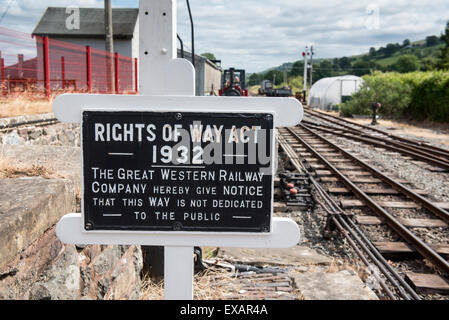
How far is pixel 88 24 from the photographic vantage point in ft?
104

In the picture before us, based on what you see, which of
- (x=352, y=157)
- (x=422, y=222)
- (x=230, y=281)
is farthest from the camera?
(x=352, y=157)

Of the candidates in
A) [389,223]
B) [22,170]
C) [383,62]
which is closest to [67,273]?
[22,170]

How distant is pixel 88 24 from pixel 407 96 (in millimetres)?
23221

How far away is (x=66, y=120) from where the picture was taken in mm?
1867

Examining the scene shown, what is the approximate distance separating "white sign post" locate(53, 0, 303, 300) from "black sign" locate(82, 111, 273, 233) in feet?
0.11

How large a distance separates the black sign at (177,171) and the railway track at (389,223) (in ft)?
10.3

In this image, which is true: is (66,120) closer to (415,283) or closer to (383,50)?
(415,283)

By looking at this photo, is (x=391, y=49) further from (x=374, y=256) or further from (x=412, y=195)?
(x=374, y=256)

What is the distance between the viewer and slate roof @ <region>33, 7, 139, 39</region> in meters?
30.1

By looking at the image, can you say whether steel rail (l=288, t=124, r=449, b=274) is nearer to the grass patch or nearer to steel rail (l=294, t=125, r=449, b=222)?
steel rail (l=294, t=125, r=449, b=222)

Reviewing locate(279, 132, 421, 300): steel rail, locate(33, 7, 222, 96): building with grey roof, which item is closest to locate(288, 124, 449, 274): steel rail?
locate(279, 132, 421, 300): steel rail
